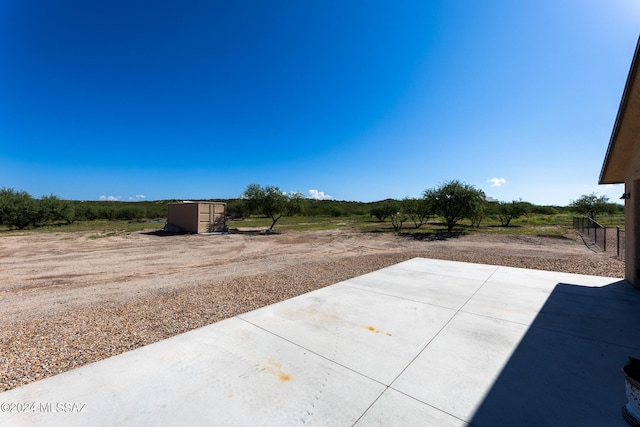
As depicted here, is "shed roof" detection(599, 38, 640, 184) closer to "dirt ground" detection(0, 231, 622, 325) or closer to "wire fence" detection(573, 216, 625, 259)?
"dirt ground" detection(0, 231, 622, 325)

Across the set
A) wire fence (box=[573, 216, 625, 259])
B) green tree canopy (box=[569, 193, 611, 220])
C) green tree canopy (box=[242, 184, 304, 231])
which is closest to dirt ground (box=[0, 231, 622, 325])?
wire fence (box=[573, 216, 625, 259])

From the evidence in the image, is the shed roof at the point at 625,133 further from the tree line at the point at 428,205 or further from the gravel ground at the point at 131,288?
the tree line at the point at 428,205

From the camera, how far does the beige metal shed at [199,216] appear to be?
2019cm

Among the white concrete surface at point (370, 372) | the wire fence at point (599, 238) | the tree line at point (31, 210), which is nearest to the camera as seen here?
the white concrete surface at point (370, 372)

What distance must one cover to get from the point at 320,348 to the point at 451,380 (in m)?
1.28

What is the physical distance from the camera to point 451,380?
7.65 ft

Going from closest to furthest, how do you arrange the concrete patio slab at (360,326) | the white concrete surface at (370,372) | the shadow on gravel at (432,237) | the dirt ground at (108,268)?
the white concrete surface at (370,372) < the concrete patio slab at (360,326) < the dirt ground at (108,268) < the shadow on gravel at (432,237)

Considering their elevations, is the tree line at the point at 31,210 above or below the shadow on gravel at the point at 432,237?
above

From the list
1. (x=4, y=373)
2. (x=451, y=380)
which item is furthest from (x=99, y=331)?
(x=451, y=380)

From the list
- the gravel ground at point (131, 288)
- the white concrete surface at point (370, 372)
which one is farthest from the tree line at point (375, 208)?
the white concrete surface at point (370, 372)

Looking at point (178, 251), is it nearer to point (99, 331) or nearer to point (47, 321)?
point (47, 321)

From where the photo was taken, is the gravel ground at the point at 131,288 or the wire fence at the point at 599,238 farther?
the wire fence at the point at 599,238

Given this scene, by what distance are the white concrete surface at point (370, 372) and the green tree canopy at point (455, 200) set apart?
56.8 ft

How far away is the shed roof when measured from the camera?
4.31m
